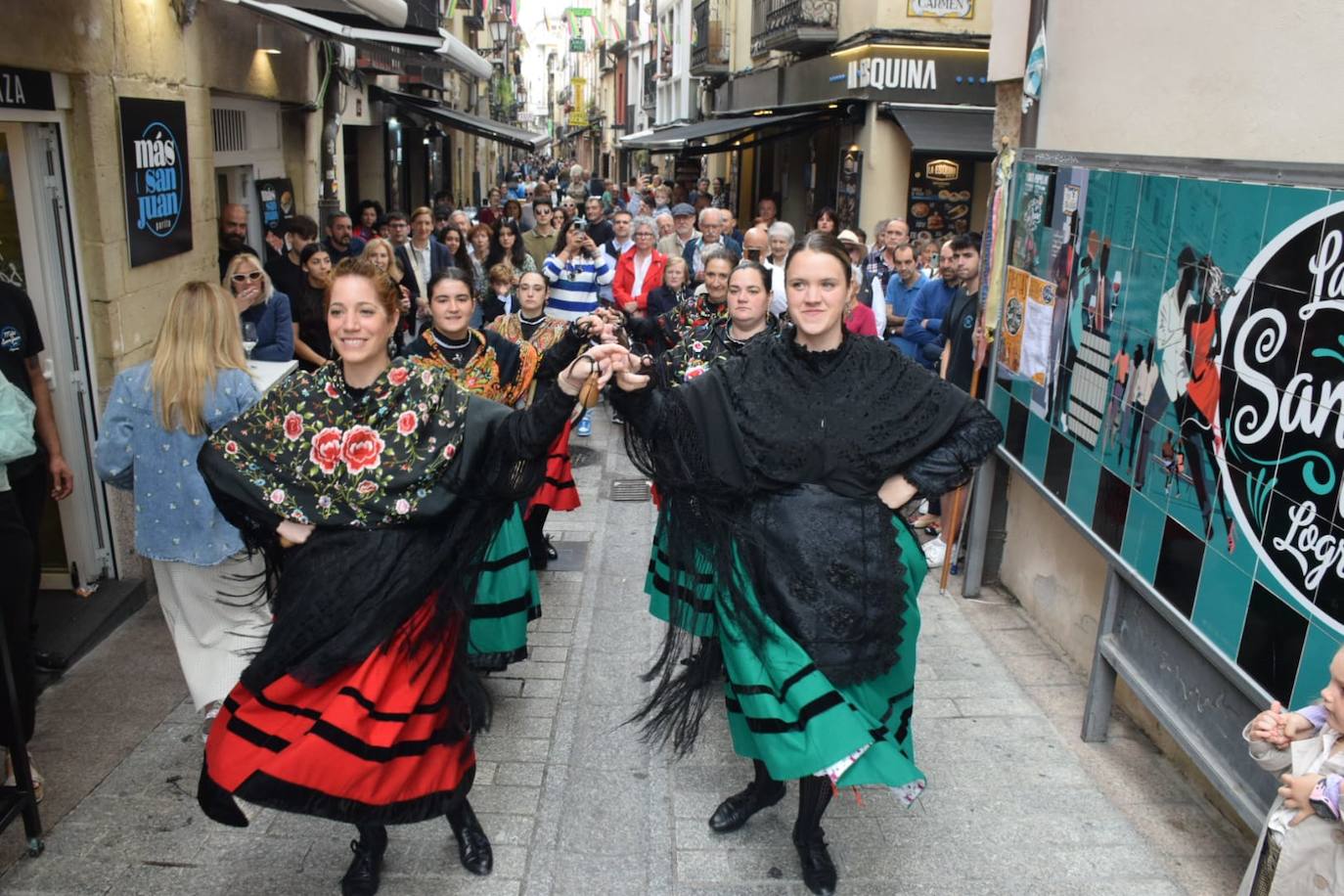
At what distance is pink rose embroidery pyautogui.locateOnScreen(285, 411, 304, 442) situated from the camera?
321cm

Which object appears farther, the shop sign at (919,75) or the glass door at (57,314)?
the shop sign at (919,75)

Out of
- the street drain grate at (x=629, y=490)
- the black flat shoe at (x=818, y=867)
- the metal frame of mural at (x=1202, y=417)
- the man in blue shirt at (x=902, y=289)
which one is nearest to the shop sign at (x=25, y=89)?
the street drain grate at (x=629, y=490)

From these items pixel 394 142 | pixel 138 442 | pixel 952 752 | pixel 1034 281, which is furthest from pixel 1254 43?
pixel 394 142

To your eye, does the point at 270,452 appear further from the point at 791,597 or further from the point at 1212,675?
the point at 1212,675

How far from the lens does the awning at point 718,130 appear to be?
17.1 m

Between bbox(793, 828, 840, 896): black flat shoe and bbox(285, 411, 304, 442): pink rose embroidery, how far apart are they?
190 cm

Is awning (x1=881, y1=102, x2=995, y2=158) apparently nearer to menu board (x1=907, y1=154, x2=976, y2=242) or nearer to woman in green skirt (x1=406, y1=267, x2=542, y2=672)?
menu board (x1=907, y1=154, x2=976, y2=242)

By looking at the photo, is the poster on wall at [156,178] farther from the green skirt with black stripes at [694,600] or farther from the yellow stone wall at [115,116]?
the green skirt with black stripes at [694,600]

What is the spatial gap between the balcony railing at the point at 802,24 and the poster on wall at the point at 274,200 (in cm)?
969

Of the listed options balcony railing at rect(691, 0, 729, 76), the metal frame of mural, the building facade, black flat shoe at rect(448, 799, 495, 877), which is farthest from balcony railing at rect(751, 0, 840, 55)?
black flat shoe at rect(448, 799, 495, 877)

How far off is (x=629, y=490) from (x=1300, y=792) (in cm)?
549

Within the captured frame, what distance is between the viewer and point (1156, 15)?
14.3 ft

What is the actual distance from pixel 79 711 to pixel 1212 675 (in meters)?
4.04

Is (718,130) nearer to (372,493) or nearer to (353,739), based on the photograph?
(372,493)
